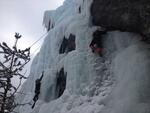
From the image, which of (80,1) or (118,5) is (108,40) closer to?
(118,5)

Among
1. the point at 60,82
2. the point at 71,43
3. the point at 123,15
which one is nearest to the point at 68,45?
the point at 71,43

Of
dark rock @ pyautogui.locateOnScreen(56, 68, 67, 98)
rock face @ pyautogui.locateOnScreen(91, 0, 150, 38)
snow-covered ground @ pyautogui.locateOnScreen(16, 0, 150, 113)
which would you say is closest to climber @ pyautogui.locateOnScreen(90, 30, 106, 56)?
snow-covered ground @ pyautogui.locateOnScreen(16, 0, 150, 113)

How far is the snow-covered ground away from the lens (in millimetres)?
12273

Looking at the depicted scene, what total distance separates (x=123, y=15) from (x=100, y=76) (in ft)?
9.29

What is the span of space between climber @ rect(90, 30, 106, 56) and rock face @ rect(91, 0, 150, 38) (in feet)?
1.32

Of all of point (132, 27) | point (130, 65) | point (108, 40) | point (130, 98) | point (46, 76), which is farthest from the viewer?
point (46, 76)

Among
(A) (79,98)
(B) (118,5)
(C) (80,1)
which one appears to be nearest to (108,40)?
(B) (118,5)

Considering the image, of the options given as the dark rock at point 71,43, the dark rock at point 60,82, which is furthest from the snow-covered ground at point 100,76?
the dark rock at point 71,43

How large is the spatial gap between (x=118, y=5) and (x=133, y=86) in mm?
3855

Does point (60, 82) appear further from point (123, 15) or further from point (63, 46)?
point (123, 15)

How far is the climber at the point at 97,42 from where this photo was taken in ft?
48.2

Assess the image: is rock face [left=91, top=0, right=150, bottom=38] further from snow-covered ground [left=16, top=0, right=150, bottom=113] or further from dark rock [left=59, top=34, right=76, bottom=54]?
dark rock [left=59, top=34, right=76, bottom=54]

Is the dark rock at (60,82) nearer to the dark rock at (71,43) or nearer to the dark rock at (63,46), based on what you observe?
the dark rock at (71,43)

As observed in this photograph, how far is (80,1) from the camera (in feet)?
63.1
